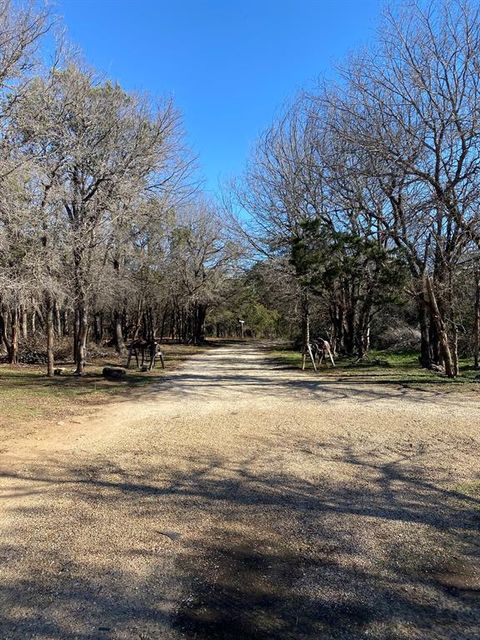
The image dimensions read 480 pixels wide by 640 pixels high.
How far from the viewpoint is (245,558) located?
338 cm

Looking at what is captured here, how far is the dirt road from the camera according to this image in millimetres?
2695

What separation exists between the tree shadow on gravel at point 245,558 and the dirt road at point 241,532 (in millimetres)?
12

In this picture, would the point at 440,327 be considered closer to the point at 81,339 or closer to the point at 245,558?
the point at 81,339

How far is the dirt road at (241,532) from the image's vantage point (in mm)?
2695

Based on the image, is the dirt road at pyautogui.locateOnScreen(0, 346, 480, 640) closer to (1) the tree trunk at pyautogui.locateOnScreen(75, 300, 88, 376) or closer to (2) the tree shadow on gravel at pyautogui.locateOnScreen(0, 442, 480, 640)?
(2) the tree shadow on gravel at pyautogui.locateOnScreen(0, 442, 480, 640)

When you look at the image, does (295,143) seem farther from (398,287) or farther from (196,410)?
(196,410)

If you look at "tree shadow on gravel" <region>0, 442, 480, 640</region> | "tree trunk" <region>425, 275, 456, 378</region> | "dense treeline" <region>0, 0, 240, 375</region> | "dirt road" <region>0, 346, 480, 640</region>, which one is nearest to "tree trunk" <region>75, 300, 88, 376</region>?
"dense treeline" <region>0, 0, 240, 375</region>

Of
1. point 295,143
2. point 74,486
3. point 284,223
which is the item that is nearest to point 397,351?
point 284,223

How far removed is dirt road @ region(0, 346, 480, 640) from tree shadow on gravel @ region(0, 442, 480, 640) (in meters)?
0.01

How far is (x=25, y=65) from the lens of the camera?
31.8 feet

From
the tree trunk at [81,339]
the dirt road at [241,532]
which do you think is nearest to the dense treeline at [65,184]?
the tree trunk at [81,339]

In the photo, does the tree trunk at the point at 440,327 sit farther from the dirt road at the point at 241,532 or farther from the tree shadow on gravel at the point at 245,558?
the tree shadow on gravel at the point at 245,558

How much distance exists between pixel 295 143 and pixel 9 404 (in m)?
15.1

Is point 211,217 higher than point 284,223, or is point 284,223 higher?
point 211,217
